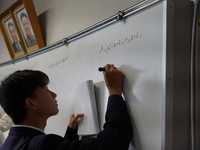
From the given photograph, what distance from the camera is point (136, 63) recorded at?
0.71 metres

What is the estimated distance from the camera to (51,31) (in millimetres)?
1315

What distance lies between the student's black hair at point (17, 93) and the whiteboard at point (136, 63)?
0.89 feet

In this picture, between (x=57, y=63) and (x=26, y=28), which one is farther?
(x=26, y=28)

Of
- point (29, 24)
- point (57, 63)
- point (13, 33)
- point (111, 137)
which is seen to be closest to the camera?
point (111, 137)

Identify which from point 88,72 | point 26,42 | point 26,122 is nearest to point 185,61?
point 88,72

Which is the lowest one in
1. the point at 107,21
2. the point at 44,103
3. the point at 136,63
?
the point at 44,103

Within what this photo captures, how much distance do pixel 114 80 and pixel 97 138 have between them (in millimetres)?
228

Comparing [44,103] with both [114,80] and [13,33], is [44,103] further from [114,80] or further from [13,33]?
[13,33]

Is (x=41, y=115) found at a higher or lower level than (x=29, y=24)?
lower

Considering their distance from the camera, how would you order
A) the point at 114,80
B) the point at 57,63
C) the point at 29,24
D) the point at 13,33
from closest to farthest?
1. the point at 114,80
2. the point at 57,63
3. the point at 29,24
4. the point at 13,33

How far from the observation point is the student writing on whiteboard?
64cm

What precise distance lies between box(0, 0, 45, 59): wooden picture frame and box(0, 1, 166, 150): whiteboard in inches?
17.8

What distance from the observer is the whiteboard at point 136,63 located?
0.64 meters

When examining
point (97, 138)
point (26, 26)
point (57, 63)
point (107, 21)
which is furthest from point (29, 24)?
point (97, 138)
